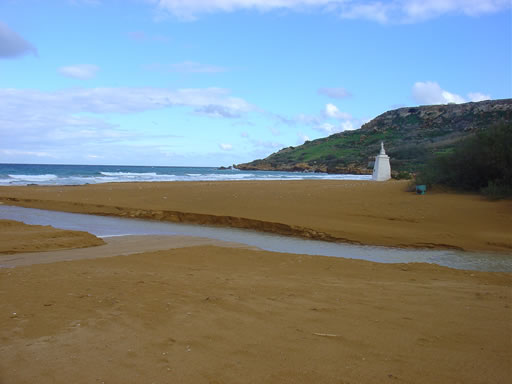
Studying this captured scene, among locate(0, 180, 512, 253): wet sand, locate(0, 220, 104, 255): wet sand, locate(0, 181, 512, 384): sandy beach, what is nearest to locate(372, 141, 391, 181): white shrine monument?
locate(0, 180, 512, 253): wet sand

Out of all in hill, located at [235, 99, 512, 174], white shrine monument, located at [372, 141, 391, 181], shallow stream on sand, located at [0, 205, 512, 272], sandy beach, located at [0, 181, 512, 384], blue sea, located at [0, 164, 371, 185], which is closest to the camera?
sandy beach, located at [0, 181, 512, 384]

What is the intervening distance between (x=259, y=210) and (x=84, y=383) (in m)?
12.7

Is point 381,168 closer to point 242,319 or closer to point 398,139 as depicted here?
point 242,319

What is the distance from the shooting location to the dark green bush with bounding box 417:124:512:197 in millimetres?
13805

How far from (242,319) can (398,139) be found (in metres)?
75.2

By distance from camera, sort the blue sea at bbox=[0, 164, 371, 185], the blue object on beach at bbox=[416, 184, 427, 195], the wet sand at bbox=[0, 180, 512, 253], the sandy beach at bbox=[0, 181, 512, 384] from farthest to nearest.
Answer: the blue sea at bbox=[0, 164, 371, 185] → the blue object on beach at bbox=[416, 184, 427, 195] → the wet sand at bbox=[0, 180, 512, 253] → the sandy beach at bbox=[0, 181, 512, 384]

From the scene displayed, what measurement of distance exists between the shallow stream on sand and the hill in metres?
33.7

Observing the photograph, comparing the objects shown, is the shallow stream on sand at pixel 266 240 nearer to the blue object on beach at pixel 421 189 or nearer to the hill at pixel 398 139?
the blue object on beach at pixel 421 189

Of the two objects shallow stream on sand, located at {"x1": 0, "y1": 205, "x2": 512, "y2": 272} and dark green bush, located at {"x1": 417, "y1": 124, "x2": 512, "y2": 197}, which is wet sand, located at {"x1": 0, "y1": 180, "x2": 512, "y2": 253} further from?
dark green bush, located at {"x1": 417, "y1": 124, "x2": 512, "y2": 197}

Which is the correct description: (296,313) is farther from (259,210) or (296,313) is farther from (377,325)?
(259,210)

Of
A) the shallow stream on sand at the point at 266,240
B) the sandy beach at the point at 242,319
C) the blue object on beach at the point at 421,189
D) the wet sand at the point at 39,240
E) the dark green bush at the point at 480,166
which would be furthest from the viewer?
the blue object on beach at the point at 421,189

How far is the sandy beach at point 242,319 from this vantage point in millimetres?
3023

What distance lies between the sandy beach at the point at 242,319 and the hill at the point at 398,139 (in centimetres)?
3801

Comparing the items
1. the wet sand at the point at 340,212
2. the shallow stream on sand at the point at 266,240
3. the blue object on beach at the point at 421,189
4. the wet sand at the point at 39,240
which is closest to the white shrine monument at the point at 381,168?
the wet sand at the point at 340,212
